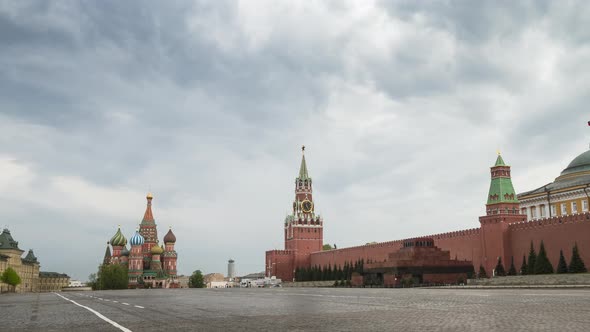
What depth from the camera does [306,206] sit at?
98812 mm

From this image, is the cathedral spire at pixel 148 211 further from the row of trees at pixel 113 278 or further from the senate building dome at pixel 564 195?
the senate building dome at pixel 564 195

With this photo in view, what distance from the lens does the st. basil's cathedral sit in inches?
3745

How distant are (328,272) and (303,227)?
63.1 ft

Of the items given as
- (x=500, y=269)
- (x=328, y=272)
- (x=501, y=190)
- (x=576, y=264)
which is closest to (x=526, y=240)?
(x=500, y=269)

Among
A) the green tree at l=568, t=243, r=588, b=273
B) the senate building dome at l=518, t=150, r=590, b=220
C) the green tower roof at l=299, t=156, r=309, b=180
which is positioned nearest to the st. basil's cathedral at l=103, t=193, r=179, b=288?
the green tower roof at l=299, t=156, r=309, b=180

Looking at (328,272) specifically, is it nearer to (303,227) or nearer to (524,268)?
(303,227)

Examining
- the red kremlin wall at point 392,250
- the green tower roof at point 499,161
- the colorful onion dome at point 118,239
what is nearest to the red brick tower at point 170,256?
the colorful onion dome at point 118,239

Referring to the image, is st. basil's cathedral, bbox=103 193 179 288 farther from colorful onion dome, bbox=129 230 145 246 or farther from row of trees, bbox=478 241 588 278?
row of trees, bbox=478 241 588 278

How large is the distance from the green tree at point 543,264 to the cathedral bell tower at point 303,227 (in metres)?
53.9

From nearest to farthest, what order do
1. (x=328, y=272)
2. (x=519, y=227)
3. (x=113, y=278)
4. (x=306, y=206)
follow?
(x=519, y=227) < (x=328, y=272) < (x=113, y=278) < (x=306, y=206)

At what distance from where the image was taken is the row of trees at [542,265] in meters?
39.8

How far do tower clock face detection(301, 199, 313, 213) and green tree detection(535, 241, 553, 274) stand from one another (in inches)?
2286

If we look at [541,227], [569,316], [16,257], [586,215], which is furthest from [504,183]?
[16,257]

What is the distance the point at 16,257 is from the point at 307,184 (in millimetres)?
59700
